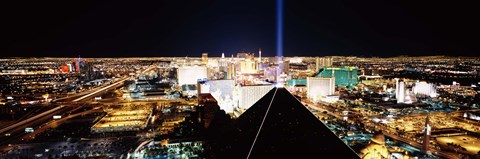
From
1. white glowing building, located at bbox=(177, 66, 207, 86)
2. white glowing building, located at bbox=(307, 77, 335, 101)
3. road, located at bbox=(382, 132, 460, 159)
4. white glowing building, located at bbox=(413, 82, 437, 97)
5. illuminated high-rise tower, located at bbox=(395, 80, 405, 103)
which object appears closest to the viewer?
road, located at bbox=(382, 132, 460, 159)

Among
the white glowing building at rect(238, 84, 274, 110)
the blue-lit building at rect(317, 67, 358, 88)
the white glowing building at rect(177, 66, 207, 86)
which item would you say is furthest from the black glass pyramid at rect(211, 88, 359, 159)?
the blue-lit building at rect(317, 67, 358, 88)

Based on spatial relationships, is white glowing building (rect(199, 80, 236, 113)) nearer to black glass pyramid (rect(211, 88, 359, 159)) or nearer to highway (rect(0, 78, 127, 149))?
highway (rect(0, 78, 127, 149))

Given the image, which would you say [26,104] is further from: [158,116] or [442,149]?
[442,149]

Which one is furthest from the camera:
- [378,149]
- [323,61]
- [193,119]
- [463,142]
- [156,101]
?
[323,61]

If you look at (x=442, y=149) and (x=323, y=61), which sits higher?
(x=323, y=61)

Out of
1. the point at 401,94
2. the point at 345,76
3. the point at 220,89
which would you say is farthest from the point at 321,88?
the point at 220,89

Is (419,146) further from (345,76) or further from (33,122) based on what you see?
(345,76)

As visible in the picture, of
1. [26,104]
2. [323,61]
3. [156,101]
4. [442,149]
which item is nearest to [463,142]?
[442,149]

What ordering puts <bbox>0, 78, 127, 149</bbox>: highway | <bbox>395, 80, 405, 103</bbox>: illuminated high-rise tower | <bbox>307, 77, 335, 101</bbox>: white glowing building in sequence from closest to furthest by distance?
<bbox>0, 78, 127, 149</bbox>: highway, <bbox>395, 80, 405, 103</bbox>: illuminated high-rise tower, <bbox>307, 77, 335, 101</bbox>: white glowing building
